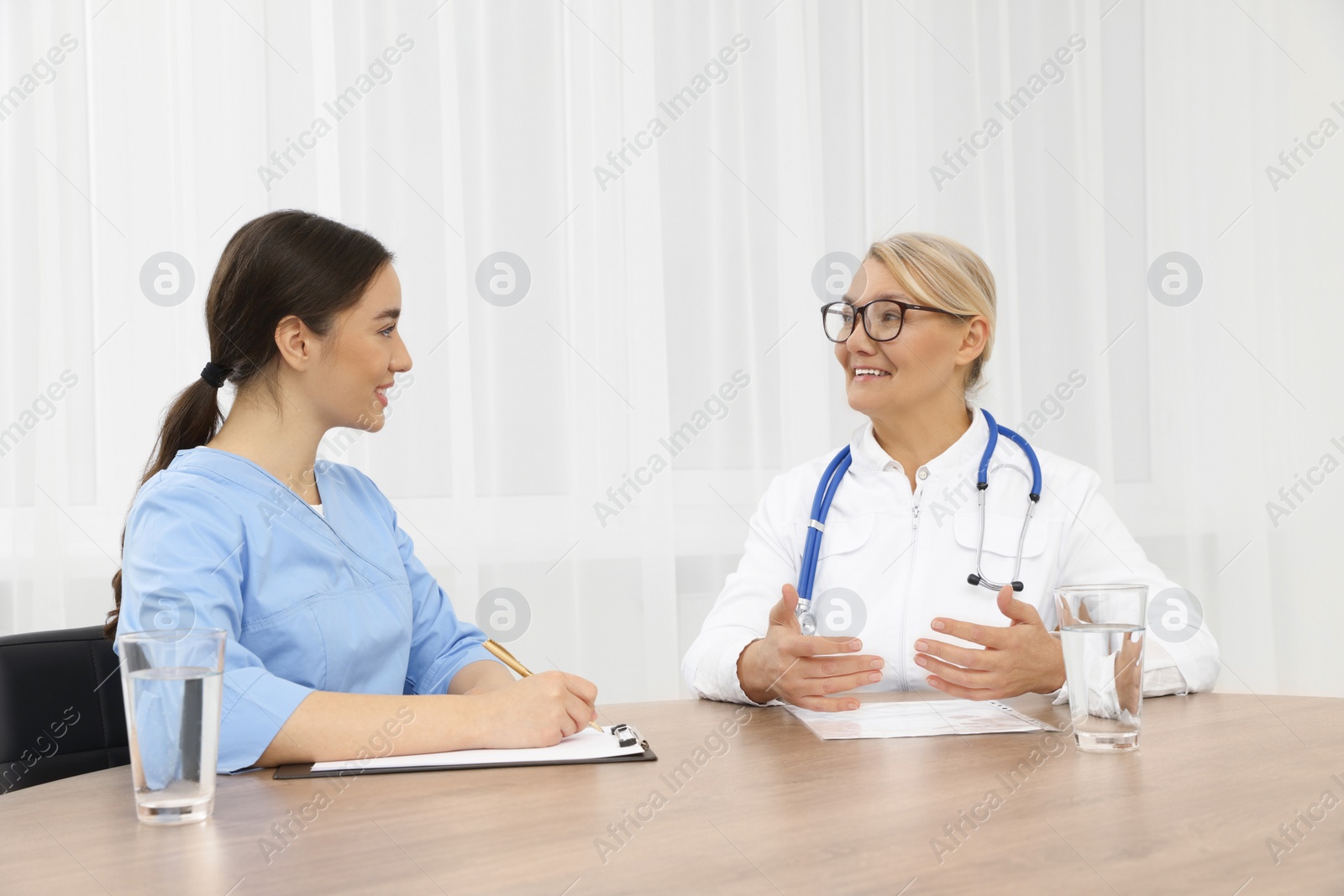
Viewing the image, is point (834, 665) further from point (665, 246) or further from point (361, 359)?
point (665, 246)

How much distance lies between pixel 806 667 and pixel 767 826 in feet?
1.91

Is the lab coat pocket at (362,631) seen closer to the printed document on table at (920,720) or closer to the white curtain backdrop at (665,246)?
the printed document on table at (920,720)

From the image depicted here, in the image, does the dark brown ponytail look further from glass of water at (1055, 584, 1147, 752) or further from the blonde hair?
glass of water at (1055, 584, 1147, 752)

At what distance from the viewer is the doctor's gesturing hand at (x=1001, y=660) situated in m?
1.51

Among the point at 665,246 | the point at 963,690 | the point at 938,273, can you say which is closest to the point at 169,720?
the point at 963,690

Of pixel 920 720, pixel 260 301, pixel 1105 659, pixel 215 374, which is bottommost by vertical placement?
pixel 920 720

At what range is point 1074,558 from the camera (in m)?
1.97

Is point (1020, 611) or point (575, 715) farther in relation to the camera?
point (1020, 611)

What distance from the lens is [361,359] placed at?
1.70m

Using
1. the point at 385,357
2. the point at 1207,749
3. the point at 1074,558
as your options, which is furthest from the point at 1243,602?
the point at 385,357

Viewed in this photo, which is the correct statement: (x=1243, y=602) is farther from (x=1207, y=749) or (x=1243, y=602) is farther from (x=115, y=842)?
(x=115, y=842)

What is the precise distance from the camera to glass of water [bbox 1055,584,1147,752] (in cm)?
121

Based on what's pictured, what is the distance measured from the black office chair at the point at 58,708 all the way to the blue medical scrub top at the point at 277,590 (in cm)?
16

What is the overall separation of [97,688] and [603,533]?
162 cm
